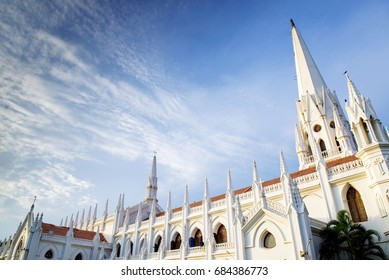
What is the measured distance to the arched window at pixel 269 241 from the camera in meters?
14.9

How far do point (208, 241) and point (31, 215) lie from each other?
63.9 feet

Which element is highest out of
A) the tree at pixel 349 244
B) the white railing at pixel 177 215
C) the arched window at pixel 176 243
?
the white railing at pixel 177 215

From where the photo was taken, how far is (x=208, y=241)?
70.2 feet

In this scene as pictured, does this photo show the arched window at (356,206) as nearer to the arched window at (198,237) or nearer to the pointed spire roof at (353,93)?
the pointed spire roof at (353,93)

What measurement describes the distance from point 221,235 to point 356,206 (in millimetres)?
12070

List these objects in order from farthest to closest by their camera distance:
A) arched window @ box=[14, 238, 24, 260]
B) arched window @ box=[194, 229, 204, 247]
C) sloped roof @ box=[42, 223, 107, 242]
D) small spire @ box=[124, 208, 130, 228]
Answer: small spire @ box=[124, 208, 130, 228], sloped roof @ box=[42, 223, 107, 242], arched window @ box=[14, 238, 24, 260], arched window @ box=[194, 229, 204, 247]

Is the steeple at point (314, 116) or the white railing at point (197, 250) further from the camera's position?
the steeple at point (314, 116)

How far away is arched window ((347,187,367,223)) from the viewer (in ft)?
53.9

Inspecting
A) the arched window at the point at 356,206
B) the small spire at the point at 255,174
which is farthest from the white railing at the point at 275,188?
the arched window at the point at 356,206

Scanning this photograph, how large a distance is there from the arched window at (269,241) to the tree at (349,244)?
243cm

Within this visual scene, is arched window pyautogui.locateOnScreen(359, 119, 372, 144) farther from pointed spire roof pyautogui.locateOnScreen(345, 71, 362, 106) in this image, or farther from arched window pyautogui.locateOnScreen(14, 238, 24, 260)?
arched window pyautogui.locateOnScreen(14, 238, 24, 260)

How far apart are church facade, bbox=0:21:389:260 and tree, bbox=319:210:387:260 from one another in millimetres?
582

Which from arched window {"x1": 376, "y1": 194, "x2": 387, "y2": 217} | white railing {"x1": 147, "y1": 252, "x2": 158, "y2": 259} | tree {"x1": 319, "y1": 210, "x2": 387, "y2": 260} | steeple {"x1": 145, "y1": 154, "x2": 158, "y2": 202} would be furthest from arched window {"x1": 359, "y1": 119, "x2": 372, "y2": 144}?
steeple {"x1": 145, "y1": 154, "x2": 158, "y2": 202}

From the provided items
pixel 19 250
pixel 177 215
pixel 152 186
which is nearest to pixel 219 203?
pixel 177 215
